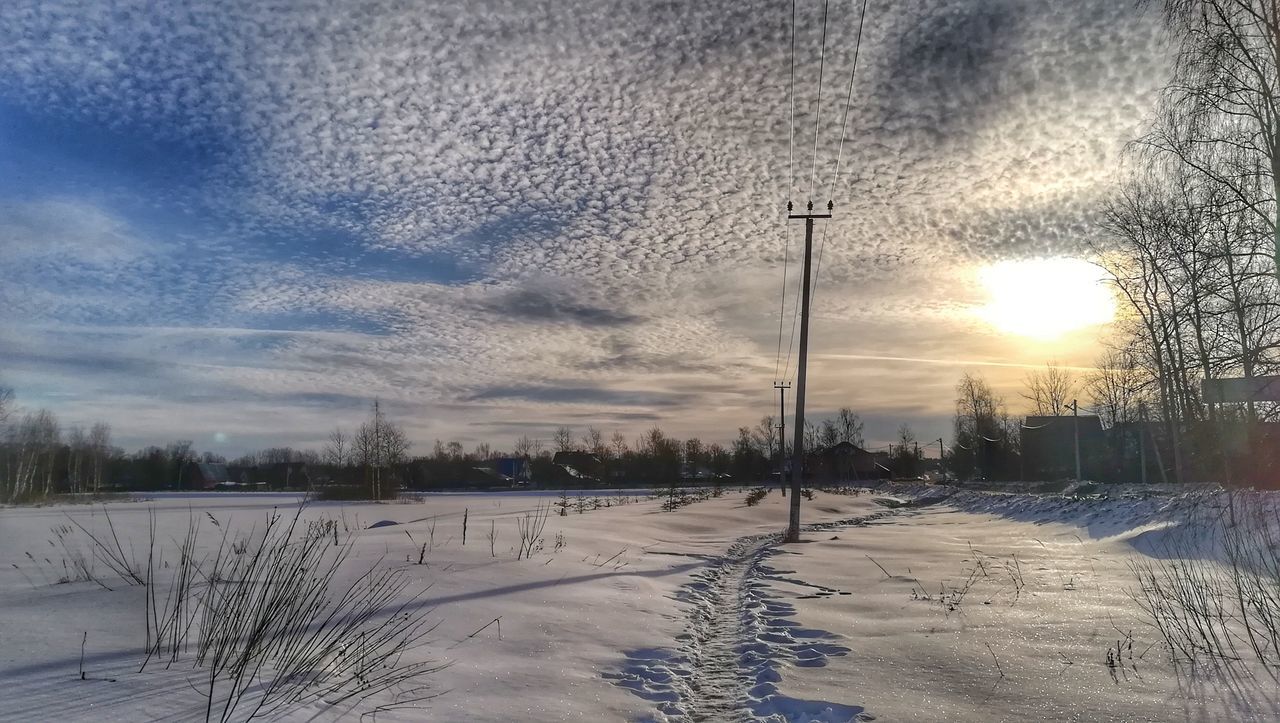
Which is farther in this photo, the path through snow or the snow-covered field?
the path through snow

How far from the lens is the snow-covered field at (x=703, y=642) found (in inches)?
174

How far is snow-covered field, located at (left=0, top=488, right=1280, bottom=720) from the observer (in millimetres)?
4426

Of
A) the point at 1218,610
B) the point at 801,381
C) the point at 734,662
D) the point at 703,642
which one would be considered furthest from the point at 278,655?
the point at 801,381

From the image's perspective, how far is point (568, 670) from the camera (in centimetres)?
552

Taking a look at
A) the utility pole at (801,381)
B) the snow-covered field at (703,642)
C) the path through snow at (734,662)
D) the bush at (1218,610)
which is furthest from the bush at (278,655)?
the utility pole at (801,381)

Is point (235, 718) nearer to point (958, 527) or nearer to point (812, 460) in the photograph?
point (958, 527)

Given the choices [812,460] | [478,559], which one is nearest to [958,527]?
[478,559]

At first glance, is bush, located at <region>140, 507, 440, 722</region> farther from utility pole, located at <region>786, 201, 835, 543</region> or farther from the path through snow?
utility pole, located at <region>786, 201, 835, 543</region>

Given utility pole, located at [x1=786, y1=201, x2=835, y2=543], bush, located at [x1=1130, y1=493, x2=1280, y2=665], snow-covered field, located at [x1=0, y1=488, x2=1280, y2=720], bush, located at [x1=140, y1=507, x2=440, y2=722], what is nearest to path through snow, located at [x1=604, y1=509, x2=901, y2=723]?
snow-covered field, located at [x1=0, y1=488, x2=1280, y2=720]

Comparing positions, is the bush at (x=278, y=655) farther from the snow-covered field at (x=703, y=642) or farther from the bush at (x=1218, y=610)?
the bush at (x=1218, y=610)

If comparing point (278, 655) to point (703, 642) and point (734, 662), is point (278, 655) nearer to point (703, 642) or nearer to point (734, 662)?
point (734, 662)

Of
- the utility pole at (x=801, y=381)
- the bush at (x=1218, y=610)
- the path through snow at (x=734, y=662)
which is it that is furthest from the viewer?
the utility pole at (x=801, y=381)

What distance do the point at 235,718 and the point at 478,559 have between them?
20.2ft

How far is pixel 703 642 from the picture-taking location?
6910 millimetres
